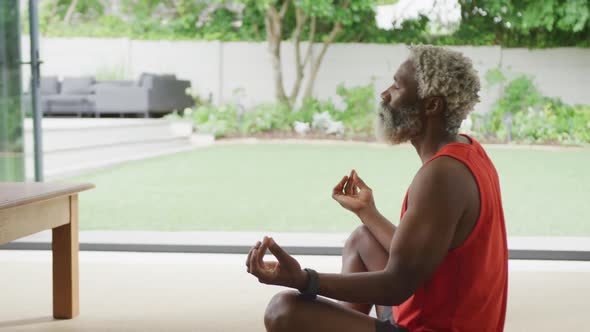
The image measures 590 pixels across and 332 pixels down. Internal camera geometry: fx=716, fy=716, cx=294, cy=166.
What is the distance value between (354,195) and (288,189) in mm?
4564

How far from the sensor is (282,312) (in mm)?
1356

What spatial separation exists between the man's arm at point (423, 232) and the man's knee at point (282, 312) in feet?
0.54

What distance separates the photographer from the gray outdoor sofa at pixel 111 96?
901cm

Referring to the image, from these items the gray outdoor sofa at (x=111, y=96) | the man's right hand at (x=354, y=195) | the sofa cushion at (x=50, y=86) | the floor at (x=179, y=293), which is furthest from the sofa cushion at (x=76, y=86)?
the man's right hand at (x=354, y=195)

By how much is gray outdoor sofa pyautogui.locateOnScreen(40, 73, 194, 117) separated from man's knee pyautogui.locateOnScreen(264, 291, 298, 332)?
7.83 metres

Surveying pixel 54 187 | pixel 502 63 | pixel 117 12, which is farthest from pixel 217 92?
pixel 54 187

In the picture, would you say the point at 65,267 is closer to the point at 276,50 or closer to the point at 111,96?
the point at 111,96

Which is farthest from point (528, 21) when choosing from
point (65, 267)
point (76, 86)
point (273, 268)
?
point (273, 268)

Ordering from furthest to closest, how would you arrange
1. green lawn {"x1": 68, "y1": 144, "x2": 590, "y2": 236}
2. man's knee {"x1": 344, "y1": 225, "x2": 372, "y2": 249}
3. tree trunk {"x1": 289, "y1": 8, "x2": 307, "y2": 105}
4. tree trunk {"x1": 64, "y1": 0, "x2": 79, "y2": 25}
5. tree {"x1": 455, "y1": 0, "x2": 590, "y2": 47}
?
1. tree trunk {"x1": 64, "y1": 0, "x2": 79, "y2": 25}
2. tree trunk {"x1": 289, "y1": 8, "x2": 307, "y2": 105}
3. tree {"x1": 455, "y1": 0, "x2": 590, "y2": 47}
4. green lawn {"x1": 68, "y1": 144, "x2": 590, "y2": 236}
5. man's knee {"x1": 344, "y1": 225, "x2": 372, "y2": 249}

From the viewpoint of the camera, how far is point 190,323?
2.46 metres

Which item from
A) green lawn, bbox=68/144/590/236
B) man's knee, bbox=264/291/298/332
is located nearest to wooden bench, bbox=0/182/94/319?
man's knee, bbox=264/291/298/332

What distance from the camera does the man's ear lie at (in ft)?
4.31

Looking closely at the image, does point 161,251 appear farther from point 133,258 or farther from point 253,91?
point 253,91

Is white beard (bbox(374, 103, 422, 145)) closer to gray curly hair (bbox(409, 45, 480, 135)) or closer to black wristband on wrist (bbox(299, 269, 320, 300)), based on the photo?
gray curly hair (bbox(409, 45, 480, 135))
